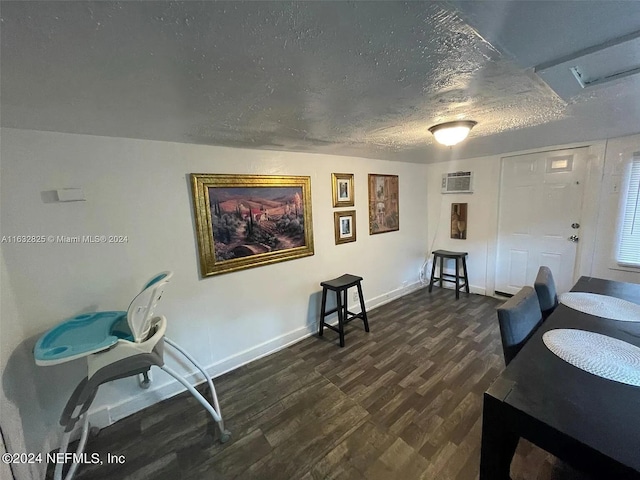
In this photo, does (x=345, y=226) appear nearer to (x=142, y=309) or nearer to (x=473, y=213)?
(x=473, y=213)

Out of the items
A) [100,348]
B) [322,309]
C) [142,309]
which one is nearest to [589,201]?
[322,309]

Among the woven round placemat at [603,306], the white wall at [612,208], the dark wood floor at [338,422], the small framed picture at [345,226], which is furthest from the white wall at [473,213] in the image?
the woven round placemat at [603,306]

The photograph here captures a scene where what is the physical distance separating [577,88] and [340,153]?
196 centimetres

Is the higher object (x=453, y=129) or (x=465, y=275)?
(x=453, y=129)

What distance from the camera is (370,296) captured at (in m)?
3.56

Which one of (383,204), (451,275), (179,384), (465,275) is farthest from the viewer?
(451,275)

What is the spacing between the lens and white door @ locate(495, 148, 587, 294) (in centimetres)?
301

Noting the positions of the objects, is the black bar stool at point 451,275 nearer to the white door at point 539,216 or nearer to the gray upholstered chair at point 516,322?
the white door at point 539,216

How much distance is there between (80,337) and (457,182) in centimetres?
446

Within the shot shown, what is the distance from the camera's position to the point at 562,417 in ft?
2.90

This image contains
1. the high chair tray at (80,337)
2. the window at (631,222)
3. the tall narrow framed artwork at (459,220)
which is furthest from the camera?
the tall narrow framed artwork at (459,220)

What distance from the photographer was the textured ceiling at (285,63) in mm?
697

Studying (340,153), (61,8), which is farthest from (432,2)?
(340,153)

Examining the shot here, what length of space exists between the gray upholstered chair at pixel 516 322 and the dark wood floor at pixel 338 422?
0.65m
